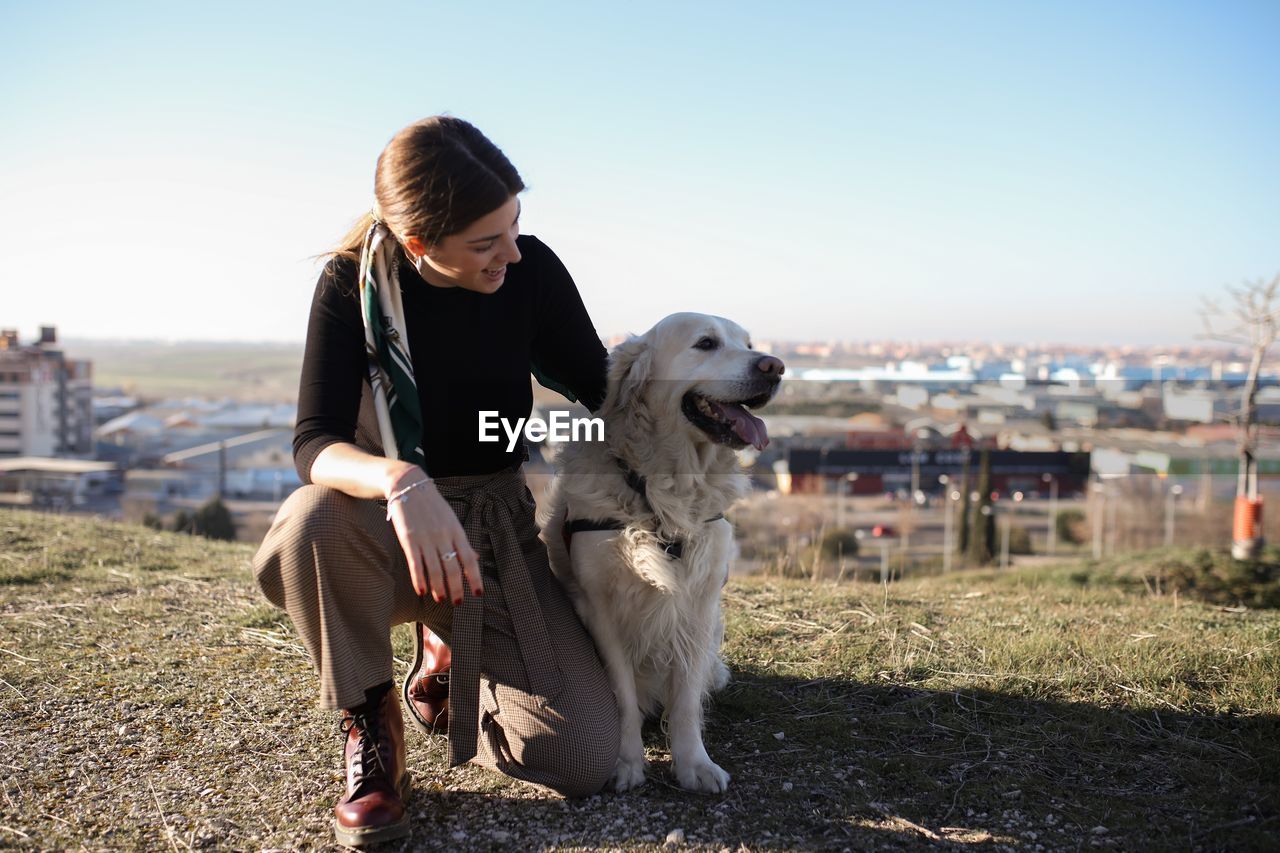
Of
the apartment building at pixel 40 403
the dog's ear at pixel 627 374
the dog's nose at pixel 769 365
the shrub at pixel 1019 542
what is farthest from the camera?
the apartment building at pixel 40 403

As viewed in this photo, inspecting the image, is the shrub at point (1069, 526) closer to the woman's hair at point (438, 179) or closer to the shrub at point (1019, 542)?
the shrub at point (1019, 542)

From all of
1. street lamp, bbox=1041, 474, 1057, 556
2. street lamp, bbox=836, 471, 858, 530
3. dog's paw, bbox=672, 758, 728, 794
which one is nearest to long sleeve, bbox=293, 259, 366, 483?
dog's paw, bbox=672, 758, 728, 794

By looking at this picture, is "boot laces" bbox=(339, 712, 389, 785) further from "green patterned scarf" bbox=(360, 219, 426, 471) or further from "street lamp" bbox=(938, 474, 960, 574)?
"street lamp" bbox=(938, 474, 960, 574)

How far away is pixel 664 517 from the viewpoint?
2646 mm

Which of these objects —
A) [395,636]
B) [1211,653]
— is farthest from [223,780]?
[1211,653]

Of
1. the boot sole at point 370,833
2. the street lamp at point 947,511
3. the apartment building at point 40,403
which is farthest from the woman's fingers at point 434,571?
the apartment building at point 40,403

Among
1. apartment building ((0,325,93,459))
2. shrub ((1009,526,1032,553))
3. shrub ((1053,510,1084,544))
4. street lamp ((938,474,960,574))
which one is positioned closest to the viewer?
shrub ((1009,526,1032,553))

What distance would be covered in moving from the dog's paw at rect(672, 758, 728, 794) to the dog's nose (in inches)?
44.2

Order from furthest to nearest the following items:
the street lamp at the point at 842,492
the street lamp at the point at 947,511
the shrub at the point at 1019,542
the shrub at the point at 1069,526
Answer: the street lamp at the point at 842,492 → the shrub at the point at 1069,526 → the street lamp at the point at 947,511 → the shrub at the point at 1019,542

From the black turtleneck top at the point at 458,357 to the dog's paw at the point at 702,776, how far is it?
3.36ft

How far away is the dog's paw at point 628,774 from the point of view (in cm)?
246

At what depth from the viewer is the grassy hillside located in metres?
2.17

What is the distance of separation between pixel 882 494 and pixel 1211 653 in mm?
52978

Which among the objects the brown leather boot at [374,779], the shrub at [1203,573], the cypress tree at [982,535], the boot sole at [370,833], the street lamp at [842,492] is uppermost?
the brown leather boot at [374,779]
